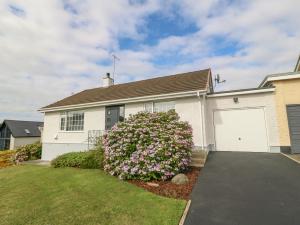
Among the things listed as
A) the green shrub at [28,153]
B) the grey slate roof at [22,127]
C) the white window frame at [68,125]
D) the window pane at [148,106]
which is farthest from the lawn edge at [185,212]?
the grey slate roof at [22,127]

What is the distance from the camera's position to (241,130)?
34.1 feet

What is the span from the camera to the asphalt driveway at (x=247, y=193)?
3.91 meters

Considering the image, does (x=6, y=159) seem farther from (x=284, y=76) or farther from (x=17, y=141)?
(x=284, y=76)

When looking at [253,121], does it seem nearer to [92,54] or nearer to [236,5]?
[236,5]

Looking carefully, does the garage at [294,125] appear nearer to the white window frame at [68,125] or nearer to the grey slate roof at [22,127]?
the white window frame at [68,125]

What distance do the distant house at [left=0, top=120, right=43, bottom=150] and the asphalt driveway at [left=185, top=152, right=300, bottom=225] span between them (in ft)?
111

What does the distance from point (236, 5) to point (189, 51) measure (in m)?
4.47

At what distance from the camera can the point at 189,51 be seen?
13211 millimetres

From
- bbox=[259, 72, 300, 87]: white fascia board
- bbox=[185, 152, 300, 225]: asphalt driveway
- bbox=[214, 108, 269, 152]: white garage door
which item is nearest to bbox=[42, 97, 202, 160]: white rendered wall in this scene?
bbox=[214, 108, 269, 152]: white garage door

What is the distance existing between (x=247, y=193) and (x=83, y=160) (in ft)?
24.7

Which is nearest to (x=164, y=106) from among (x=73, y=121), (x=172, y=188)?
(x=172, y=188)

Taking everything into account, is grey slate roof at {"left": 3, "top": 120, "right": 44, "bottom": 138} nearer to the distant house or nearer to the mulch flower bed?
the distant house

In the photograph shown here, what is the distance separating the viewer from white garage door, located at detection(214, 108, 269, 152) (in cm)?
1002

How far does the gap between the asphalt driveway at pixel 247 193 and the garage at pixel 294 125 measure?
72.5 inches
